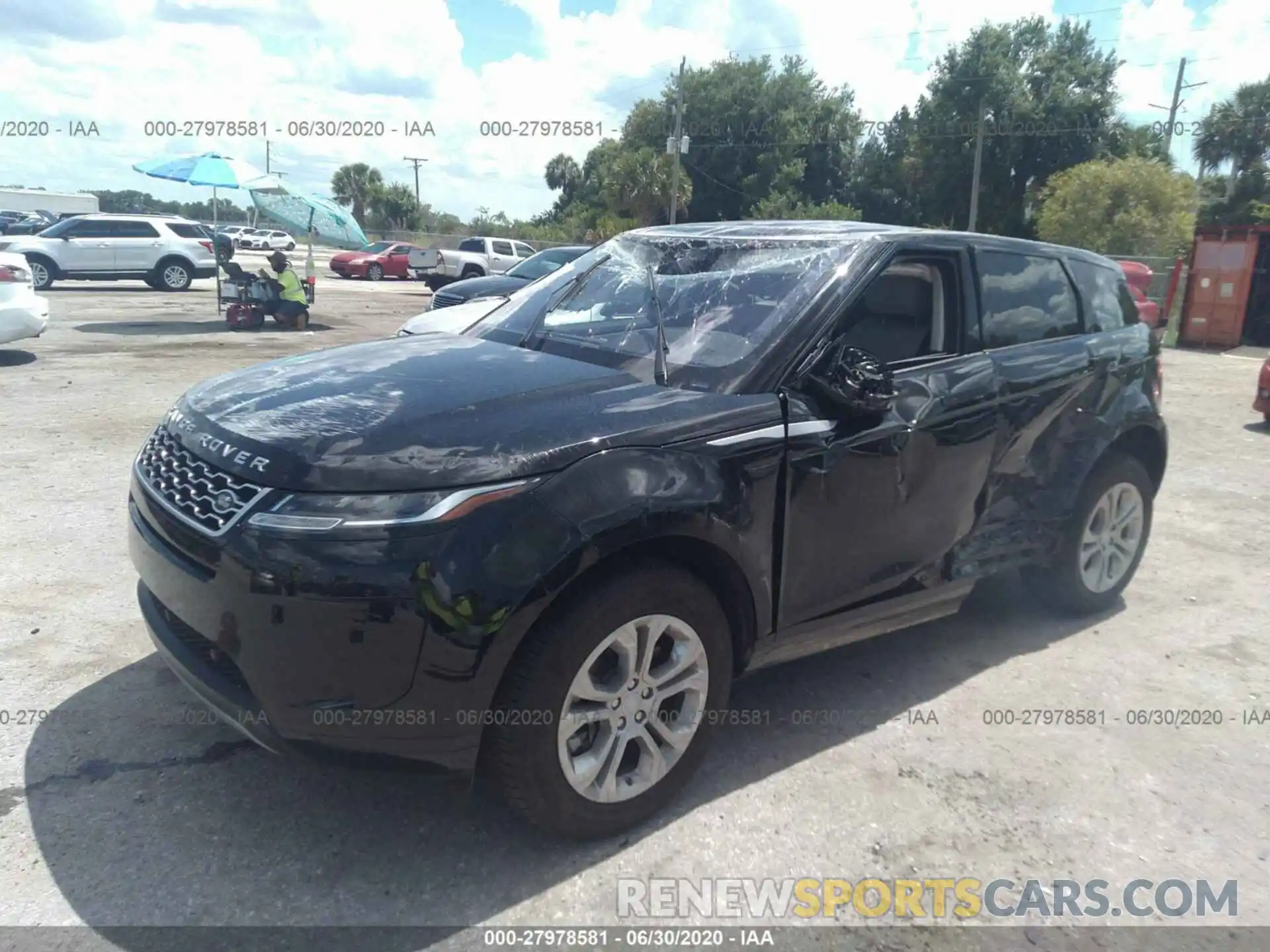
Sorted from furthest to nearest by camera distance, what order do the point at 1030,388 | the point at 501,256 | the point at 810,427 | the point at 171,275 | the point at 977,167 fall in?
the point at 977,167, the point at 501,256, the point at 171,275, the point at 1030,388, the point at 810,427

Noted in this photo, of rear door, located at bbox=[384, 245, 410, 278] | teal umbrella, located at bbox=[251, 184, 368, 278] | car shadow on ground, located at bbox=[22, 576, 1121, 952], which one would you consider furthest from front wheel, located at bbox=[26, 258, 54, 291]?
car shadow on ground, located at bbox=[22, 576, 1121, 952]

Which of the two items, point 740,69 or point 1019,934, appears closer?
point 1019,934

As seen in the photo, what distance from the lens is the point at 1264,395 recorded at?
10.1 meters

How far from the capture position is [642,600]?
2758mm

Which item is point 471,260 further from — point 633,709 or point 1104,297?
point 633,709

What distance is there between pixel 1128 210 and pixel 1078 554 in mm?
25396

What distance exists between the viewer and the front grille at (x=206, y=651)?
264 centimetres

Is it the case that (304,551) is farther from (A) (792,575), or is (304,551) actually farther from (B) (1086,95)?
(B) (1086,95)

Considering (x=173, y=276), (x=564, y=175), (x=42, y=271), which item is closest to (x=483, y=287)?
(x=173, y=276)

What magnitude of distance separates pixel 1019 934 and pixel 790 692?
54.8 inches

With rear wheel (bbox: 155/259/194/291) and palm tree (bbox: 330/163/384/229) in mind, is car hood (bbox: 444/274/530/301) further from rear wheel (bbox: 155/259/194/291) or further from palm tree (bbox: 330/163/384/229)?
palm tree (bbox: 330/163/384/229)

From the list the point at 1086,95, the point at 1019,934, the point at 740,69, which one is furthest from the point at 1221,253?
the point at 740,69

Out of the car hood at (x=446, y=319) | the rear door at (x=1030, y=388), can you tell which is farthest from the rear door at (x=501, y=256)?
the rear door at (x=1030, y=388)

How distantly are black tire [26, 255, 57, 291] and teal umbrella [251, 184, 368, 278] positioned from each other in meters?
6.71
